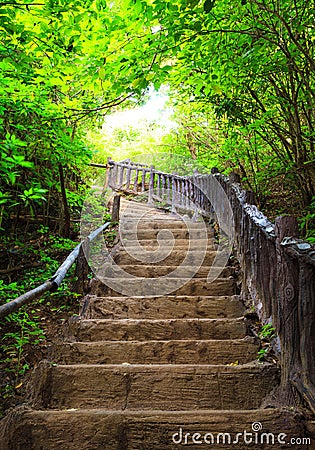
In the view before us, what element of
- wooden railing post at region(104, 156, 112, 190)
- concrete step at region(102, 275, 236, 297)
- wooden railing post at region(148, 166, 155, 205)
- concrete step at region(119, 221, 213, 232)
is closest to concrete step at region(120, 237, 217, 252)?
concrete step at region(119, 221, 213, 232)

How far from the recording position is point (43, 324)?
10.4ft

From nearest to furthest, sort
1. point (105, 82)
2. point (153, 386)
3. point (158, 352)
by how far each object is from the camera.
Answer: point (153, 386) < point (158, 352) < point (105, 82)

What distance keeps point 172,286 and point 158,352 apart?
1215 mm

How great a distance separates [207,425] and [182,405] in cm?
38

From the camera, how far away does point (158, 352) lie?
A: 2.69m

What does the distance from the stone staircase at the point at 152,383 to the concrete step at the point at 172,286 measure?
0.23 metres

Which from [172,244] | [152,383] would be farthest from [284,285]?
[172,244]

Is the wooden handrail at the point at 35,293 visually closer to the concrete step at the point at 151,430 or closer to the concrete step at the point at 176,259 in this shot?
the concrete step at the point at 151,430

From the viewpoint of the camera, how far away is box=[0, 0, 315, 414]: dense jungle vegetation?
2.61 m

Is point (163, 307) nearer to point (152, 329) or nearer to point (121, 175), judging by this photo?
point (152, 329)

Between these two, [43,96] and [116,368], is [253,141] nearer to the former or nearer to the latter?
[43,96]

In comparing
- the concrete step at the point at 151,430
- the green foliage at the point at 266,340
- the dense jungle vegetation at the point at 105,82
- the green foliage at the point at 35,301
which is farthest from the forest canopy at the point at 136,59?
the green foliage at the point at 266,340

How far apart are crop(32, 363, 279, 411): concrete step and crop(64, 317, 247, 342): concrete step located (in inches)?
Result: 23.1

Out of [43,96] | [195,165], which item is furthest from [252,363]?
[195,165]
